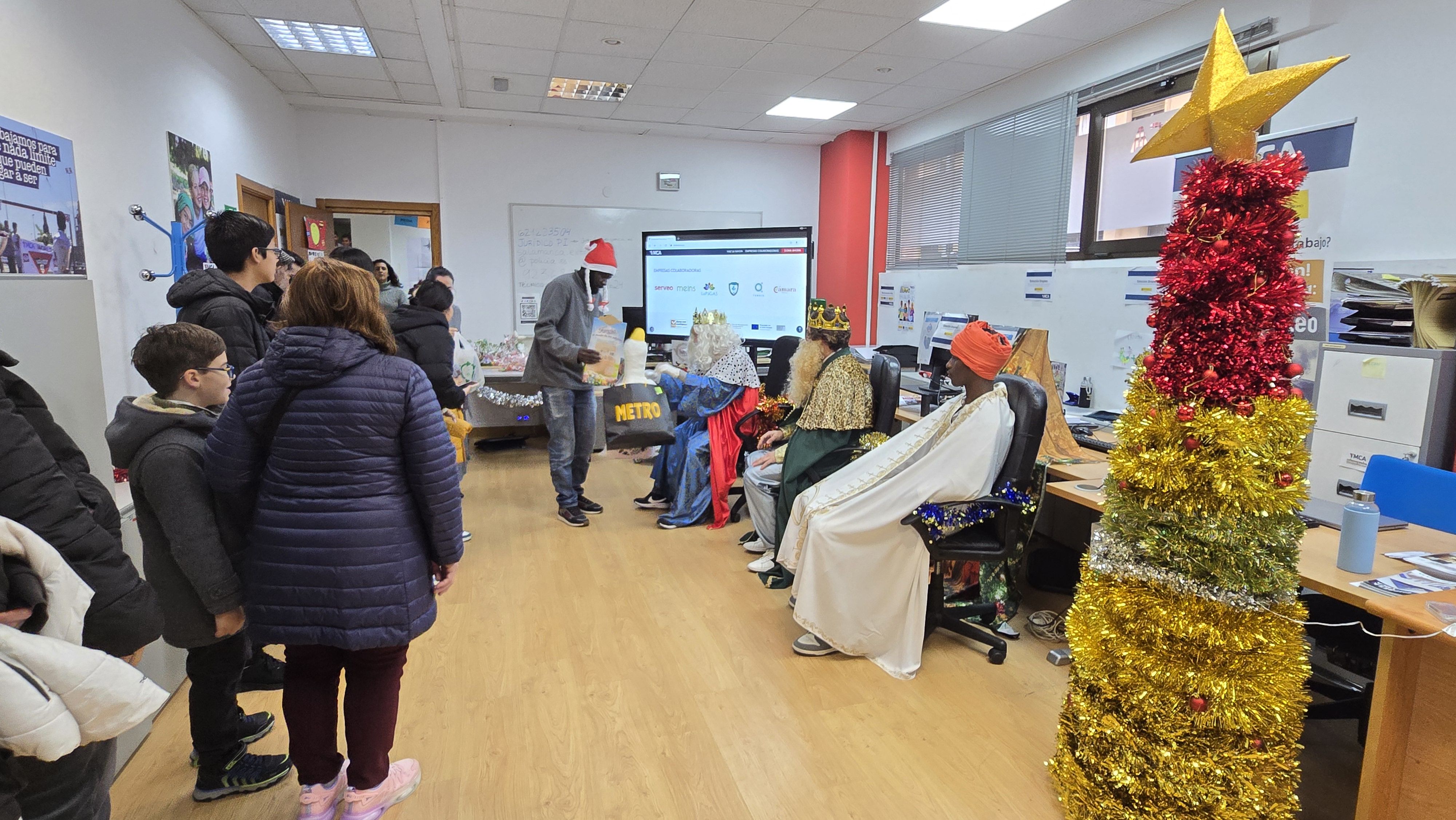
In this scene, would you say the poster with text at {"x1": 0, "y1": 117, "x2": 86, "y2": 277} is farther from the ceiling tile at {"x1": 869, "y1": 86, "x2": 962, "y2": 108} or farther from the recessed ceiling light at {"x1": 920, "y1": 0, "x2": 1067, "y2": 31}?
the ceiling tile at {"x1": 869, "y1": 86, "x2": 962, "y2": 108}

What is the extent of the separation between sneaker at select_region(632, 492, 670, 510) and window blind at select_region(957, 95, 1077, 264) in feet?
9.50

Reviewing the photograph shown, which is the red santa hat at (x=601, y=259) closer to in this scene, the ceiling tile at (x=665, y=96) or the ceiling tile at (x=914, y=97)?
the ceiling tile at (x=665, y=96)

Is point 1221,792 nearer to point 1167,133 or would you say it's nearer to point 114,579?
point 1167,133

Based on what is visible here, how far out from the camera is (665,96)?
5.55 meters

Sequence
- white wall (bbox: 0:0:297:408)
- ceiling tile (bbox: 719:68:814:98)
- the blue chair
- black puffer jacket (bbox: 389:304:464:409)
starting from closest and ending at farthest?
the blue chair
white wall (bbox: 0:0:297:408)
black puffer jacket (bbox: 389:304:464:409)
ceiling tile (bbox: 719:68:814:98)

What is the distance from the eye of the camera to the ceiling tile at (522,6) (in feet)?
12.3

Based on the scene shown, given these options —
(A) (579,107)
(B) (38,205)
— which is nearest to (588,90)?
(A) (579,107)

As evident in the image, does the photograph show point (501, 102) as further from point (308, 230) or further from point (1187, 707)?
point (1187, 707)

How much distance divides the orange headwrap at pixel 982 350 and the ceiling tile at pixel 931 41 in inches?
87.2

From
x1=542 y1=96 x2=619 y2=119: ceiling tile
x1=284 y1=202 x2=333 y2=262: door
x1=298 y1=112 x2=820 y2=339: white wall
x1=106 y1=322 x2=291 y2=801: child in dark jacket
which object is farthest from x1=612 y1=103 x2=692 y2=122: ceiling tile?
x1=106 y1=322 x2=291 y2=801: child in dark jacket

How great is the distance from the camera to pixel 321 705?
1739mm

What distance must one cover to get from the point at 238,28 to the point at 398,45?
863mm

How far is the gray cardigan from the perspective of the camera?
161 inches

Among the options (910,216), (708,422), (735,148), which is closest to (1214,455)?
(708,422)
